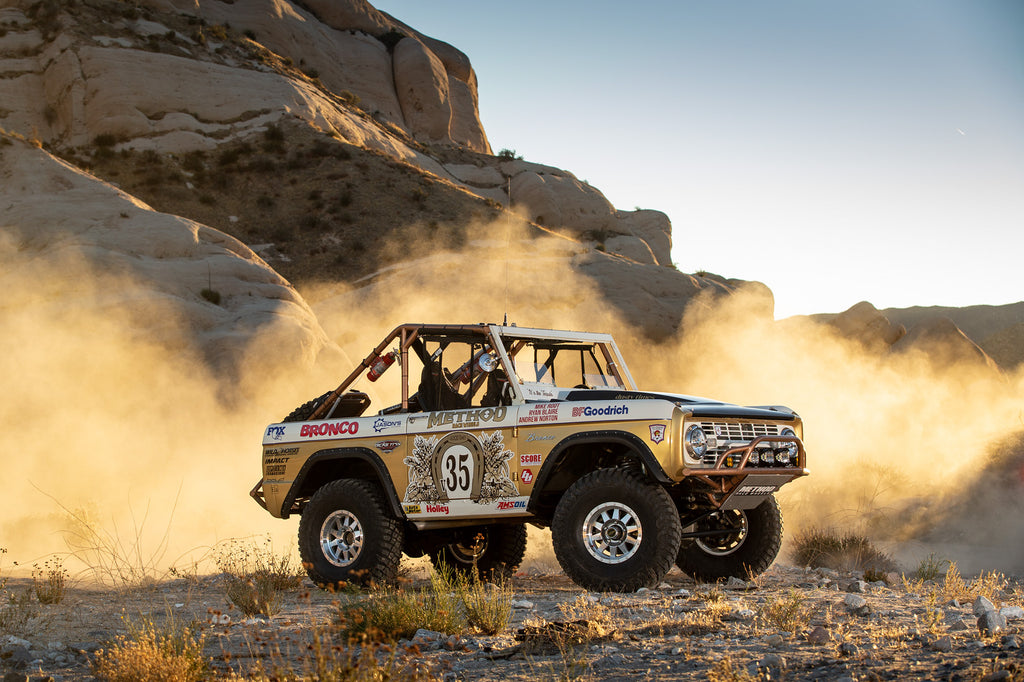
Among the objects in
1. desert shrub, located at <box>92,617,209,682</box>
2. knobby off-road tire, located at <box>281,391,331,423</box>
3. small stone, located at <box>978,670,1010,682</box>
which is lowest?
small stone, located at <box>978,670,1010,682</box>

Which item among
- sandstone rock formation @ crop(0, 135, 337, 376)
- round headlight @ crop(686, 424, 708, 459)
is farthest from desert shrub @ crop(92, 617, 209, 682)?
sandstone rock formation @ crop(0, 135, 337, 376)

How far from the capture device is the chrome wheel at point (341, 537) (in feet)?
31.9

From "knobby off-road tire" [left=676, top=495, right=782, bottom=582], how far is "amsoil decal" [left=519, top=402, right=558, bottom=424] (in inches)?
88.2

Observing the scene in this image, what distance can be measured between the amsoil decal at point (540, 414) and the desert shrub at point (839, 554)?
5.85 m

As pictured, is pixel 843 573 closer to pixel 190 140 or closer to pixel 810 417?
pixel 810 417

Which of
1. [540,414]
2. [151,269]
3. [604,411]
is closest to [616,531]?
[604,411]

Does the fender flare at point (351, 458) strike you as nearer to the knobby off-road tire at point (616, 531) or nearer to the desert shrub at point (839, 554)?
the knobby off-road tire at point (616, 531)

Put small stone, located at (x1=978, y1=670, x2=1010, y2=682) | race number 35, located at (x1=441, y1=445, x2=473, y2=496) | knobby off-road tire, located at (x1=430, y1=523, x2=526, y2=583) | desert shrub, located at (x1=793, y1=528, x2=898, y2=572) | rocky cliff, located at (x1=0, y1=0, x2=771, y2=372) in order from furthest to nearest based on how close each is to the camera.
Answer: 1. rocky cliff, located at (x1=0, y1=0, x2=771, y2=372)
2. desert shrub, located at (x1=793, y1=528, x2=898, y2=572)
3. knobby off-road tire, located at (x1=430, y1=523, x2=526, y2=583)
4. race number 35, located at (x1=441, y1=445, x2=473, y2=496)
5. small stone, located at (x1=978, y1=670, x2=1010, y2=682)

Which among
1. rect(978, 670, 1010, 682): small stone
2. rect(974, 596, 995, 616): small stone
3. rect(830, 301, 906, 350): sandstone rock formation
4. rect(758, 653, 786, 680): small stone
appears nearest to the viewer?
rect(978, 670, 1010, 682): small stone

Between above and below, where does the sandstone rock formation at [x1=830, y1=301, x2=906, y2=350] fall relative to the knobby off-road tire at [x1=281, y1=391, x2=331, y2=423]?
above

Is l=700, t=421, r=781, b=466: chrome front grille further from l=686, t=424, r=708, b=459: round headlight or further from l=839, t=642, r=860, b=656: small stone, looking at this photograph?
l=839, t=642, r=860, b=656: small stone

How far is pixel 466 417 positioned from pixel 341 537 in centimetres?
190

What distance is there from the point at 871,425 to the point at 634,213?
45.0m

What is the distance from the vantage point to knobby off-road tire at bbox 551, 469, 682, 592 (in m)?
8.07
